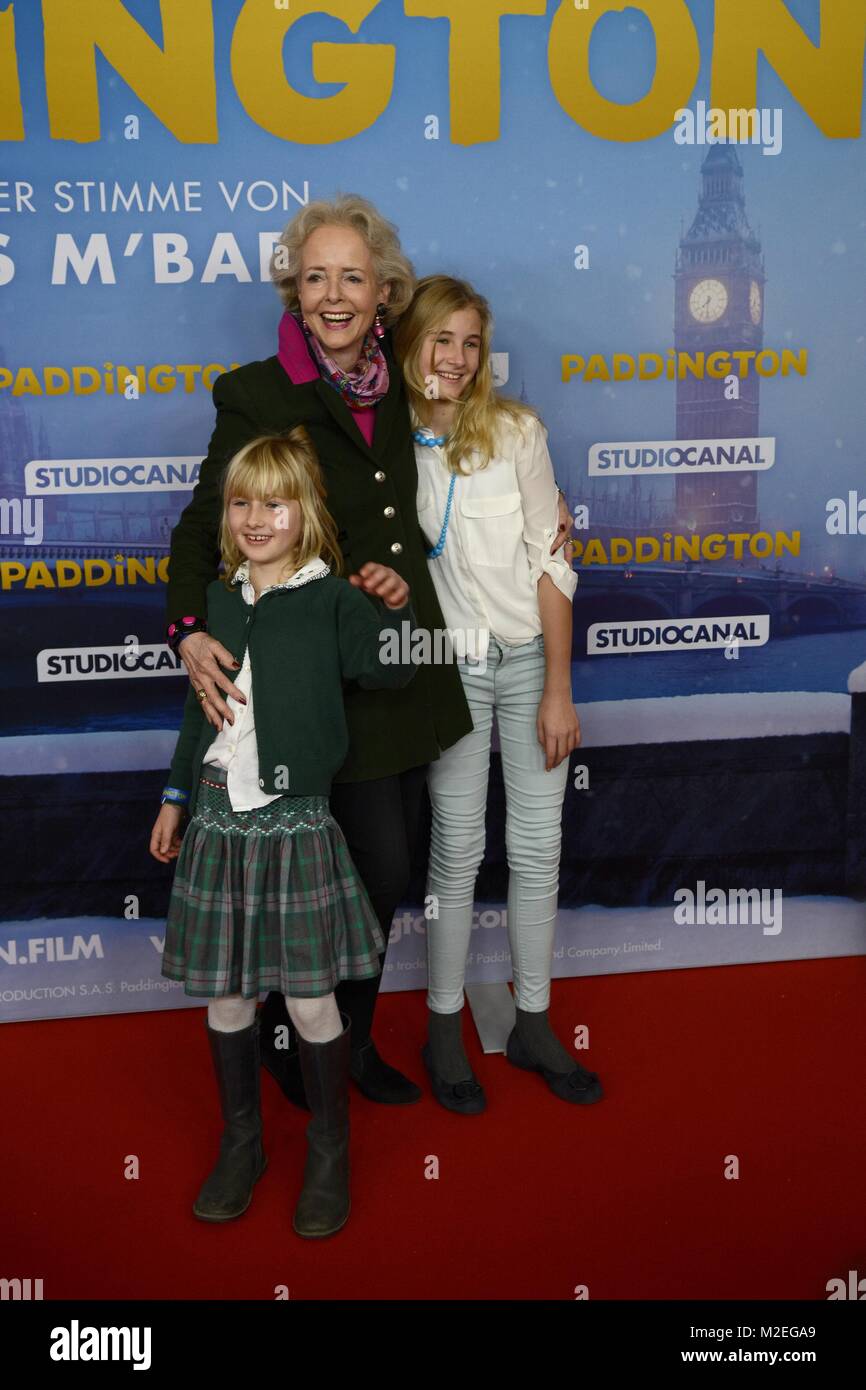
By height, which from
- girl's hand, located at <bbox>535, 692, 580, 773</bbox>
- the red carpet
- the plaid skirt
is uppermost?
girl's hand, located at <bbox>535, 692, 580, 773</bbox>

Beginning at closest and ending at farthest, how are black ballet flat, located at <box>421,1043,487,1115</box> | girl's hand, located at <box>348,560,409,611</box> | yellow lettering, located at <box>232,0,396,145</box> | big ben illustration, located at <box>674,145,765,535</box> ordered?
girl's hand, located at <box>348,560,409,611</box> < black ballet flat, located at <box>421,1043,487,1115</box> < yellow lettering, located at <box>232,0,396,145</box> < big ben illustration, located at <box>674,145,765,535</box>

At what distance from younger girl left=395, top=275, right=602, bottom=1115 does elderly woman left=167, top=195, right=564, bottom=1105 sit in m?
0.07

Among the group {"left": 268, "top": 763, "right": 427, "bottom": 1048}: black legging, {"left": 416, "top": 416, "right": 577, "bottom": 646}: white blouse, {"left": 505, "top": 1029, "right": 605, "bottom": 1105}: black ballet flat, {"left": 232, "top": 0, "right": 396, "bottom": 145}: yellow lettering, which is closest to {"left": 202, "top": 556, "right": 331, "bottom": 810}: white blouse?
{"left": 268, "top": 763, "right": 427, "bottom": 1048}: black legging

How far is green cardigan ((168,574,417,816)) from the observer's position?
2115 millimetres

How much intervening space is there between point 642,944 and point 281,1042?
108cm

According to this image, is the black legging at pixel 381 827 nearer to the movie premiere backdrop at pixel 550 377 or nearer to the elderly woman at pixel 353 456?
the elderly woman at pixel 353 456

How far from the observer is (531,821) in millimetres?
2600

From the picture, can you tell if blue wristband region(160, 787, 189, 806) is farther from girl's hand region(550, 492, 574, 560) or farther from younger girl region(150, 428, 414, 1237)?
girl's hand region(550, 492, 574, 560)

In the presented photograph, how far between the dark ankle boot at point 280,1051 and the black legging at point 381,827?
0.80 feet

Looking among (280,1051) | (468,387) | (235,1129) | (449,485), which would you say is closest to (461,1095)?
(280,1051)

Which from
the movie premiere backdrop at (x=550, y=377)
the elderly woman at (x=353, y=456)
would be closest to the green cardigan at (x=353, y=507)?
the elderly woman at (x=353, y=456)

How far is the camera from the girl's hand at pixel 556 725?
2.48m

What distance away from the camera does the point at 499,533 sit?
2412 mm
